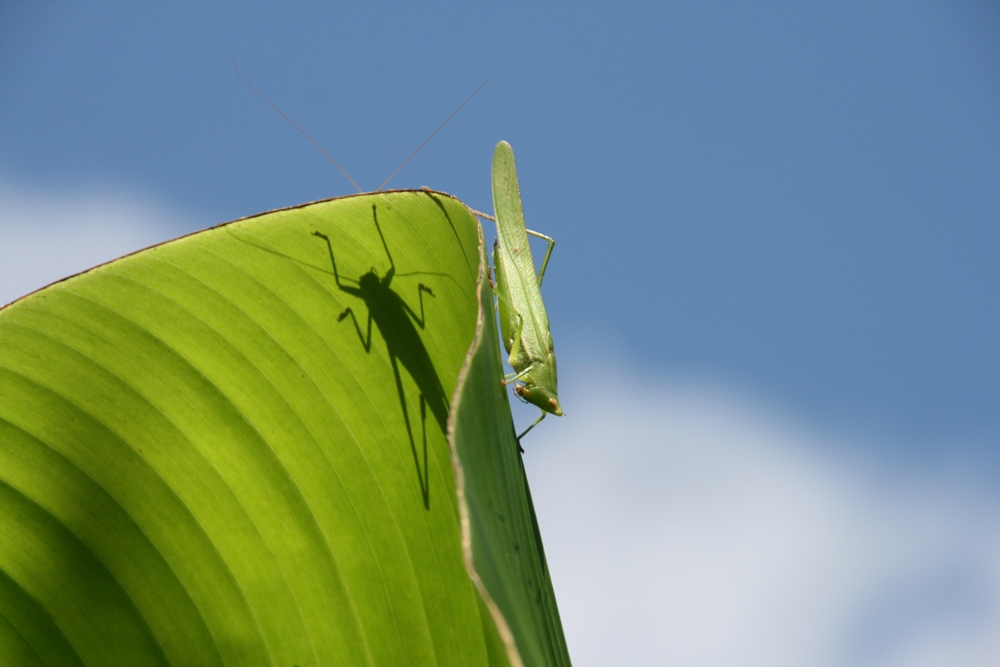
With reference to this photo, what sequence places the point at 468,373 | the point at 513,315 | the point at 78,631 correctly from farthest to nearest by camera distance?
the point at 513,315
the point at 78,631
the point at 468,373

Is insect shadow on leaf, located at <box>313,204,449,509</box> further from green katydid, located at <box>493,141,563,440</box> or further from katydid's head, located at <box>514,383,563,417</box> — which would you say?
katydid's head, located at <box>514,383,563,417</box>

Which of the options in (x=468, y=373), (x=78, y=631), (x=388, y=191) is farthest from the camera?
(x=388, y=191)

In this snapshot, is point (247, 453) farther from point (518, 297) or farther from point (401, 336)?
point (518, 297)

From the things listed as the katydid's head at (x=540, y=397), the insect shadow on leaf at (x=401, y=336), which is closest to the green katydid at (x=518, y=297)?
the katydid's head at (x=540, y=397)

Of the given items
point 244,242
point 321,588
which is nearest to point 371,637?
point 321,588

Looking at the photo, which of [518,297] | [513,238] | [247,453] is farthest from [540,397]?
[247,453]

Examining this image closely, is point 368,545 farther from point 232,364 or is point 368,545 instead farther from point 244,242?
point 244,242

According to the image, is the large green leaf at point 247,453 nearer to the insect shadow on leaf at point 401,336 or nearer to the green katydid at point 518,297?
the insect shadow on leaf at point 401,336
